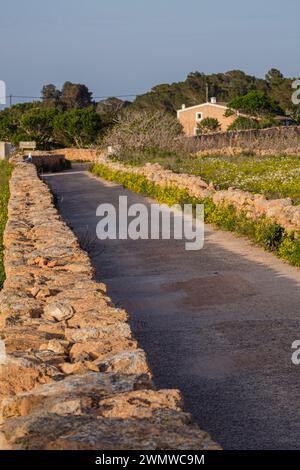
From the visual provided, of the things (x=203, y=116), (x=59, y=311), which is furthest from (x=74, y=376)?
(x=203, y=116)

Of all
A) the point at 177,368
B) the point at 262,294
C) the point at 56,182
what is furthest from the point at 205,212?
the point at 56,182

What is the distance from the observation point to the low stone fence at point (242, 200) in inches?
507

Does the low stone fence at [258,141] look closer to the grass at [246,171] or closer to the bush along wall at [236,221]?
the grass at [246,171]

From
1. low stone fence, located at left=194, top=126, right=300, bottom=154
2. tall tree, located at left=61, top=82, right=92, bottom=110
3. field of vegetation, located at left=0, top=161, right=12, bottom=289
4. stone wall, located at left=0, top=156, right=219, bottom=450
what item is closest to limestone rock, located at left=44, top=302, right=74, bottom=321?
stone wall, located at left=0, top=156, right=219, bottom=450

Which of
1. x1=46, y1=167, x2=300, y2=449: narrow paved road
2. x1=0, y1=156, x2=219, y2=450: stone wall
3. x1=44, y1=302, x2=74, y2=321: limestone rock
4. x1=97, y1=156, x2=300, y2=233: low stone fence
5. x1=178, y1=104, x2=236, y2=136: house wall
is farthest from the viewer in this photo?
x1=178, y1=104, x2=236, y2=136: house wall

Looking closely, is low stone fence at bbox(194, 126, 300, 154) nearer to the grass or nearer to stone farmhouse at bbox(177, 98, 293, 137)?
the grass

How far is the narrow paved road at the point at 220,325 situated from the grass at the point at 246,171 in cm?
312

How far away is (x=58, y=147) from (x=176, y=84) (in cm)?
3928

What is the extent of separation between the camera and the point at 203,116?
71125mm

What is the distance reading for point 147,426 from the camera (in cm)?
356

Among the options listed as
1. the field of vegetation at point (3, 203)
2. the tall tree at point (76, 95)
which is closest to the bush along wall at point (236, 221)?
the field of vegetation at point (3, 203)

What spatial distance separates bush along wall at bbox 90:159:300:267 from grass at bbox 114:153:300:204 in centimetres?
75

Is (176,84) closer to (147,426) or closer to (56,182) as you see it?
(56,182)

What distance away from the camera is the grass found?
691 inches
